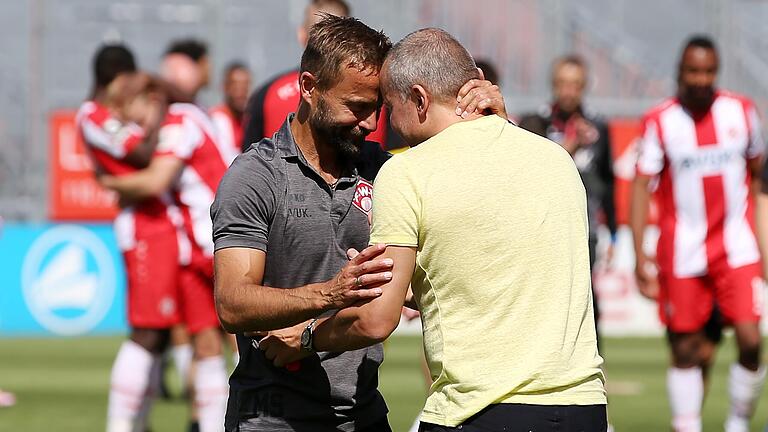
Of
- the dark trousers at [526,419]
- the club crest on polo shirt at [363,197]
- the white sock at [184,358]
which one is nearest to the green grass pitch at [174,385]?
the white sock at [184,358]

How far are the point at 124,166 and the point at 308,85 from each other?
13.7ft

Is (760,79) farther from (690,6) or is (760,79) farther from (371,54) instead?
(371,54)

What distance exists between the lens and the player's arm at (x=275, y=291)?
3.63m

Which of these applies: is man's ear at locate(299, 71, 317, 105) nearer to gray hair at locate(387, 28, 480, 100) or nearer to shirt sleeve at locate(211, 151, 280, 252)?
shirt sleeve at locate(211, 151, 280, 252)

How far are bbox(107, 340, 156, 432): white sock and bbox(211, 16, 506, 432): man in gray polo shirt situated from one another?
10.8 ft

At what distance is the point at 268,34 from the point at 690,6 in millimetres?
6472

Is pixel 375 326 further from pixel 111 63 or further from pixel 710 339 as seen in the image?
pixel 710 339

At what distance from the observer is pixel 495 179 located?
3.65 meters

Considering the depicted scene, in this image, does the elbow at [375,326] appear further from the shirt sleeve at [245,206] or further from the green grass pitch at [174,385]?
the green grass pitch at [174,385]

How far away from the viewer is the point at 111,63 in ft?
28.2

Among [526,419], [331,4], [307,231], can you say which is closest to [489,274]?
[526,419]

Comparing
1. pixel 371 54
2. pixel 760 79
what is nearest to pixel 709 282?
pixel 371 54

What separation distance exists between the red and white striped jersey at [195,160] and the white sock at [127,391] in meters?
0.84

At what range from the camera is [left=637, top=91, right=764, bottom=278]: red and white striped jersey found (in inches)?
356
